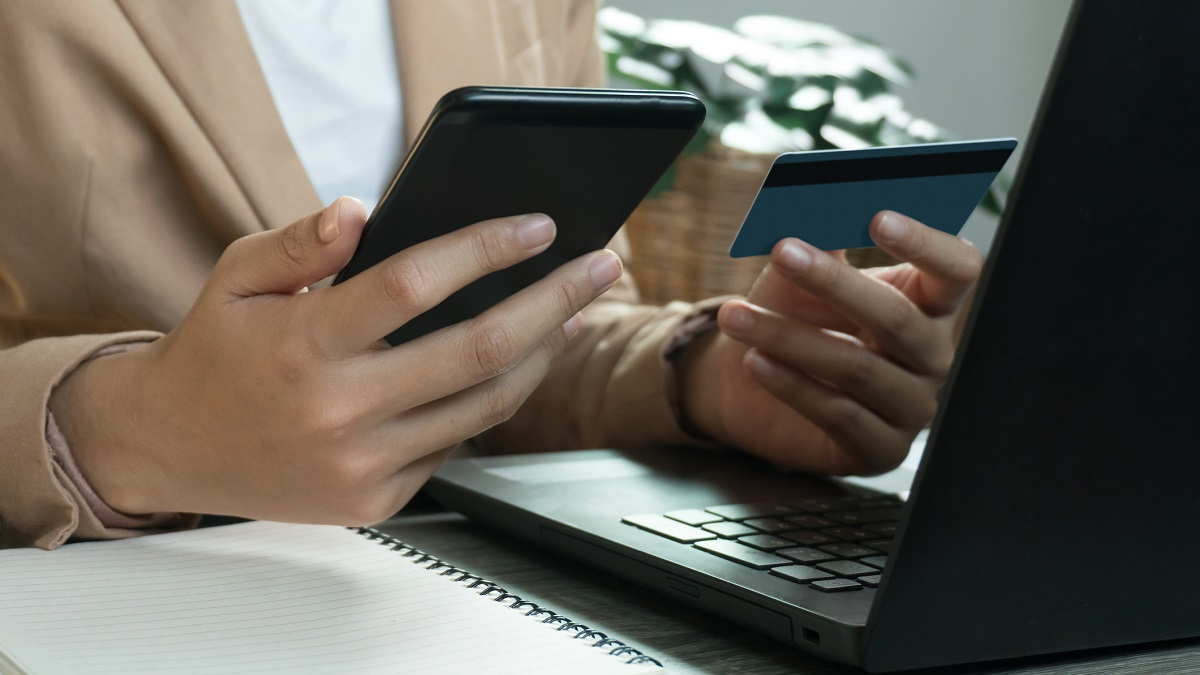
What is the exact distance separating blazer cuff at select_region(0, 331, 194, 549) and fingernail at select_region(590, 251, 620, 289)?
0.25 m

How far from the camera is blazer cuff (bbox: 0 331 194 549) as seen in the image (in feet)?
1.56

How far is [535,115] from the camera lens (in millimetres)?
373

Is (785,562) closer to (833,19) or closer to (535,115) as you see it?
(535,115)

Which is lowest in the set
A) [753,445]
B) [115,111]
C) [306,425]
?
[753,445]

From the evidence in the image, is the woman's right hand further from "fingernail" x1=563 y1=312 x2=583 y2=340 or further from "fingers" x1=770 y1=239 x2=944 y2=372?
"fingers" x1=770 y1=239 x2=944 y2=372

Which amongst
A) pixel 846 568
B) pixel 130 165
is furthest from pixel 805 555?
pixel 130 165

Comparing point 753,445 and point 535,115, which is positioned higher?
point 535,115

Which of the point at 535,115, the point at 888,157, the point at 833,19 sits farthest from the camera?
the point at 833,19

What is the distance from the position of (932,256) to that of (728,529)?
0.20m

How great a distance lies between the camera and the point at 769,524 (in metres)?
Answer: 0.48

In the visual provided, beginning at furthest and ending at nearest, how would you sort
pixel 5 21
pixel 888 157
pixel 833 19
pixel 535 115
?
1. pixel 833 19
2. pixel 5 21
3. pixel 888 157
4. pixel 535 115

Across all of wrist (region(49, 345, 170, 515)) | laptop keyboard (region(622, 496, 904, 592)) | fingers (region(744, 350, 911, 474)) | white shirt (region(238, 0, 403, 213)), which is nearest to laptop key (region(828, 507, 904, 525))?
laptop keyboard (region(622, 496, 904, 592))

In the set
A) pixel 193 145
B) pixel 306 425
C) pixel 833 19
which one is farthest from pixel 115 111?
pixel 833 19

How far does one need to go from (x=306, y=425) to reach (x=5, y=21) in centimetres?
37
